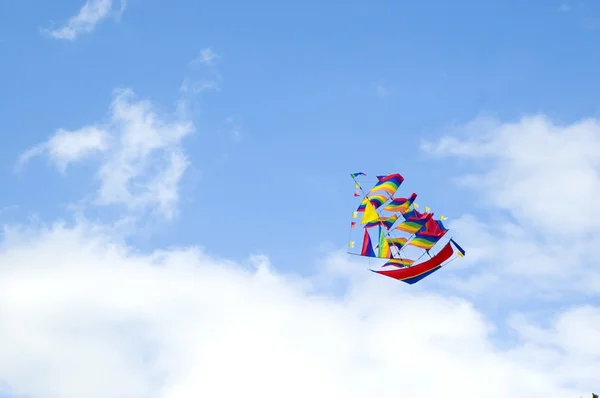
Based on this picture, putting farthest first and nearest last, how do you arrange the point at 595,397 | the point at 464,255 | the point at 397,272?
the point at 464,255 < the point at 397,272 < the point at 595,397

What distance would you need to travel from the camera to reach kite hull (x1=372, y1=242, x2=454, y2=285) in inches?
1551

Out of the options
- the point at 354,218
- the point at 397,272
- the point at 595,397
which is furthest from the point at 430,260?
the point at 595,397

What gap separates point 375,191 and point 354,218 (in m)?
2.58

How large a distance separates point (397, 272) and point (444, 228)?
19.7ft

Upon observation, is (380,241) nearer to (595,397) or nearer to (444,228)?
(444,228)

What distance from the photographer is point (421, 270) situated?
130 feet

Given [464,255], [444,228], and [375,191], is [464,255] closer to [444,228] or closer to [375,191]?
[444,228]

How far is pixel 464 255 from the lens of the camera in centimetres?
4212

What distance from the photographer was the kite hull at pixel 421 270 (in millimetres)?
39406

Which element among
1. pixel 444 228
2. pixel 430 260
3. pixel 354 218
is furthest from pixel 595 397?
pixel 354 218

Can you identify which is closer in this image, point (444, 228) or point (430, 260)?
point (430, 260)

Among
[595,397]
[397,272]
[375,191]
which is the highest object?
[375,191]

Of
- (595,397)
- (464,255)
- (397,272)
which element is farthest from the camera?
(464,255)

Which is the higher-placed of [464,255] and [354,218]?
[354,218]
